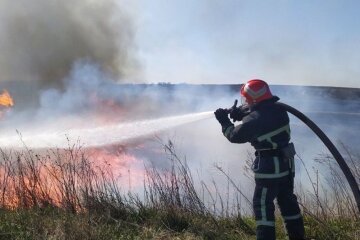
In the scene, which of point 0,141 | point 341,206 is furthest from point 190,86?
point 341,206

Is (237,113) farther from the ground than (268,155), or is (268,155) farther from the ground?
(237,113)

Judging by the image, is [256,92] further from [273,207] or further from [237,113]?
[273,207]

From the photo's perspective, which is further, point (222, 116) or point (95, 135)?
point (95, 135)

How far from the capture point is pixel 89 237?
3.69 metres

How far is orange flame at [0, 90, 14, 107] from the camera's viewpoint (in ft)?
53.5

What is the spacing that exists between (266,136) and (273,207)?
698mm

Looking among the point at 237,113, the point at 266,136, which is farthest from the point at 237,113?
the point at 266,136

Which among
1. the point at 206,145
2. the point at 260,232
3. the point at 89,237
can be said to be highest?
the point at 206,145

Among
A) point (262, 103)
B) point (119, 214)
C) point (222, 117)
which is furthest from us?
point (119, 214)

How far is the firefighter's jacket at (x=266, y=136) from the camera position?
12.3 feet

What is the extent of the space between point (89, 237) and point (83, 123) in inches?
463

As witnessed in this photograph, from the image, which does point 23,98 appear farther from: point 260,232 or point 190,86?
point 260,232

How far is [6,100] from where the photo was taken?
16.6 meters

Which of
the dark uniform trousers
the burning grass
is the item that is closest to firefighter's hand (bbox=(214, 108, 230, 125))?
the dark uniform trousers
